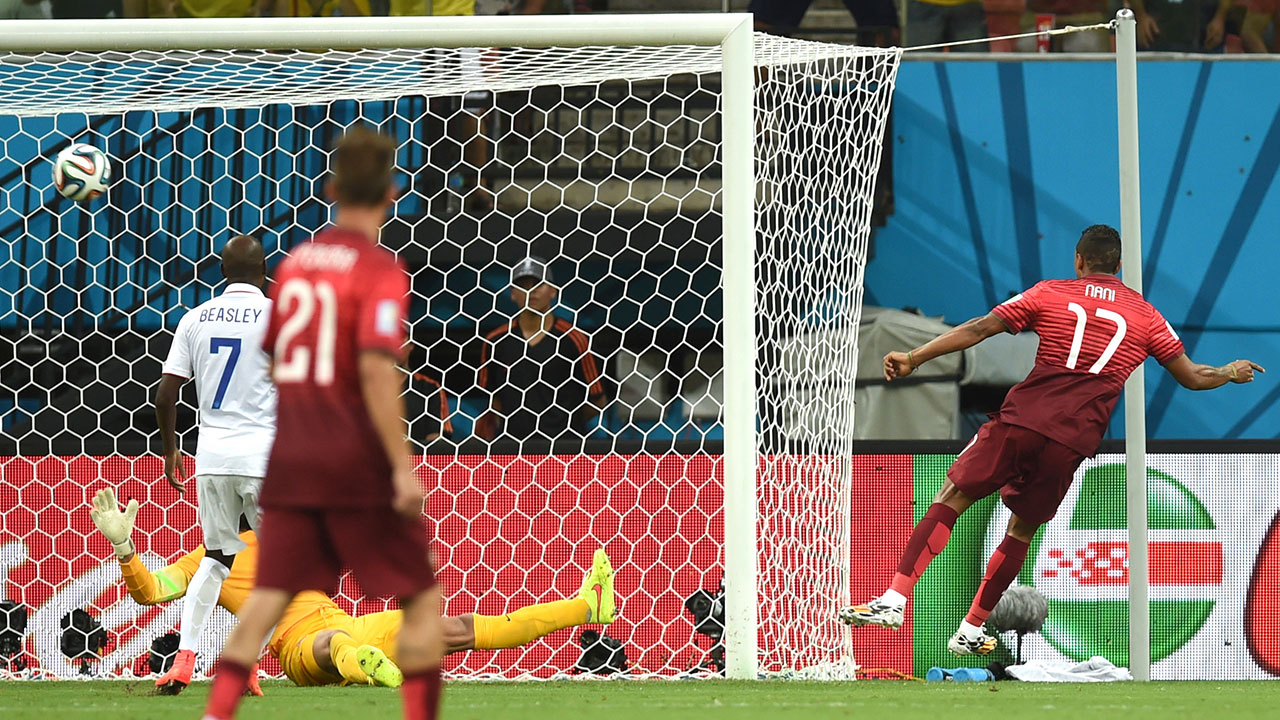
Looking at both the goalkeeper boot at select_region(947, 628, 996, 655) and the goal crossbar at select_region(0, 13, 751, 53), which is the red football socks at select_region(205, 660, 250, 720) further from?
the goalkeeper boot at select_region(947, 628, 996, 655)

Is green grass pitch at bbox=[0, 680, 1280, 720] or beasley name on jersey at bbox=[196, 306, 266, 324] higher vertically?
beasley name on jersey at bbox=[196, 306, 266, 324]

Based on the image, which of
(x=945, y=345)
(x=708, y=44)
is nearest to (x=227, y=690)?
(x=945, y=345)

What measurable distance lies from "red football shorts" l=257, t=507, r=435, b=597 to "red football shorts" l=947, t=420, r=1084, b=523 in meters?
3.23

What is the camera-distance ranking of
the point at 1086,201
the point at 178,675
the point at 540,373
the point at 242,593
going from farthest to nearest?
the point at 1086,201, the point at 540,373, the point at 242,593, the point at 178,675

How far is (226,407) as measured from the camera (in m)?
5.57

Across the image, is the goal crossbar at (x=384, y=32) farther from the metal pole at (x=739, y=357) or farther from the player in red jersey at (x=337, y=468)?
the player in red jersey at (x=337, y=468)

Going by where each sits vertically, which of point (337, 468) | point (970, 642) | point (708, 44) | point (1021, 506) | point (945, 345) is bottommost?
point (970, 642)

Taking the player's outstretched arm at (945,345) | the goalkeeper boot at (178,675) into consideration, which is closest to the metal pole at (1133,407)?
the player's outstretched arm at (945,345)

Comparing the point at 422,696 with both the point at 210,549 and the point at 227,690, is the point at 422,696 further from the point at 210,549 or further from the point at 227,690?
the point at 210,549

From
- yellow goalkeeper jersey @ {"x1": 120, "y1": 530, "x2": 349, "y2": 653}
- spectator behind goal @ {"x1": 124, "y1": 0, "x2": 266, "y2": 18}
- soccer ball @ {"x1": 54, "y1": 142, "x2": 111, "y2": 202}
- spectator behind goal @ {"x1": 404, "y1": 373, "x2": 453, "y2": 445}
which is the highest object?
spectator behind goal @ {"x1": 124, "y1": 0, "x2": 266, "y2": 18}

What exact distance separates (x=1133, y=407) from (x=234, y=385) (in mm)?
3616

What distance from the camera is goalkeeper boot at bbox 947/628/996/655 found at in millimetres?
6199

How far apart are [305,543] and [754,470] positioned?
274 cm

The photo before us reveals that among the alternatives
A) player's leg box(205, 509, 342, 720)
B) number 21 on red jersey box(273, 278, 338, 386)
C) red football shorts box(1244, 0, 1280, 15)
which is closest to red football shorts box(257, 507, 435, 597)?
player's leg box(205, 509, 342, 720)
